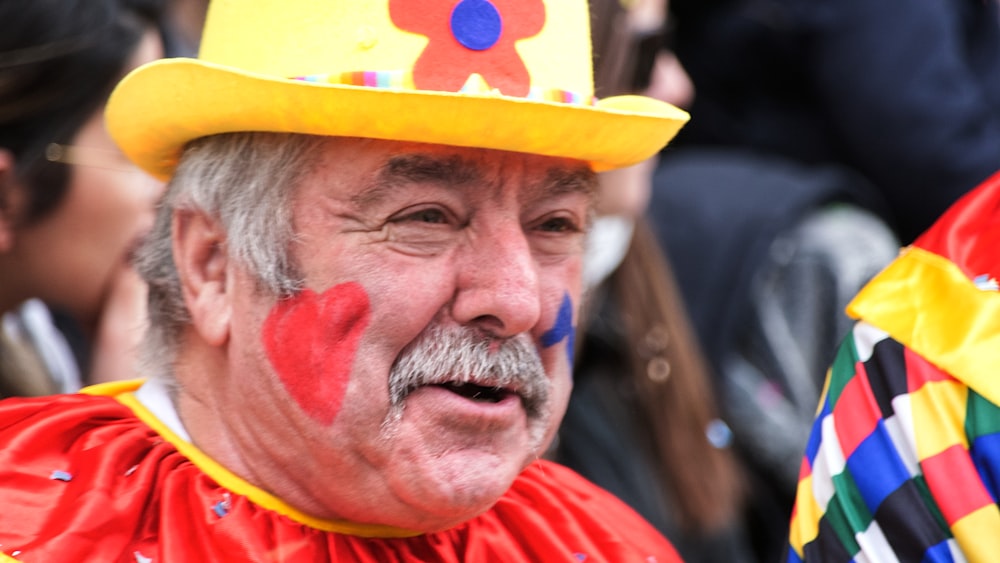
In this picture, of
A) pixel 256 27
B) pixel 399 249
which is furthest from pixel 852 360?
pixel 256 27

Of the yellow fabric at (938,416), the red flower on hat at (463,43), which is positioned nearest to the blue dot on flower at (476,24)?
the red flower on hat at (463,43)

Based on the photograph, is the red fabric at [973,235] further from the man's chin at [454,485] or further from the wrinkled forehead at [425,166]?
the man's chin at [454,485]

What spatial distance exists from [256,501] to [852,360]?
976 millimetres

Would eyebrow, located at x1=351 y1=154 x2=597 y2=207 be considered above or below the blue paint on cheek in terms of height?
above

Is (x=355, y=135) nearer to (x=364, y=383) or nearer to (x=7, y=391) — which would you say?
(x=364, y=383)

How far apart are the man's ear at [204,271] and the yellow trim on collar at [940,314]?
102 cm

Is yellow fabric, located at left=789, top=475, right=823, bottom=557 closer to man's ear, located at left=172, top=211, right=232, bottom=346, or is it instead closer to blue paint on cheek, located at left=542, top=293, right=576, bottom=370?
blue paint on cheek, located at left=542, top=293, right=576, bottom=370

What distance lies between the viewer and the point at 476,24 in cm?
211

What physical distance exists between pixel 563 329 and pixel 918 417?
22.5 inches

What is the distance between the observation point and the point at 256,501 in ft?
7.07

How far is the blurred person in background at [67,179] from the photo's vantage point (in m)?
2.79

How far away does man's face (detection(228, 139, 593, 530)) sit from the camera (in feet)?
6.71

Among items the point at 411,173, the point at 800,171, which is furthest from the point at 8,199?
the point at 800,171

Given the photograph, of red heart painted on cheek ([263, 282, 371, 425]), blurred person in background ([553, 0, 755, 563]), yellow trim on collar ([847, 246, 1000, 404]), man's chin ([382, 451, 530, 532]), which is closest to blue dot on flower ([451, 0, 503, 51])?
red heart painted on cheek ([263, 282, 371, 425])
